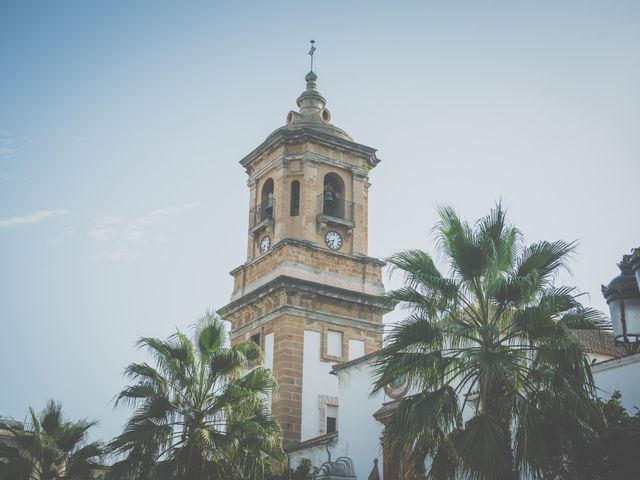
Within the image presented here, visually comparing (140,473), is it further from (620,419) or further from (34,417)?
(620,419)

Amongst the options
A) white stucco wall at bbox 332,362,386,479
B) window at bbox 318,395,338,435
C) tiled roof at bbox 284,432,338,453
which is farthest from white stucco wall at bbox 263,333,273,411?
white stucco wall at bbox 332,362,386,479

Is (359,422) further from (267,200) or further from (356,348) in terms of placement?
(267,200)

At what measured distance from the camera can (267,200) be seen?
34375mm

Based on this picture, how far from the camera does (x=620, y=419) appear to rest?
45.8 feet

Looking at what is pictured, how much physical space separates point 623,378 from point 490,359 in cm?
627

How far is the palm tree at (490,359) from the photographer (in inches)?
495

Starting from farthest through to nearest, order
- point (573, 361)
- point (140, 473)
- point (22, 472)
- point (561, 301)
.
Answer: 1. point (22, 472)
2. point (140, 473)
3. point (561, 301)
4. point (573, 361)

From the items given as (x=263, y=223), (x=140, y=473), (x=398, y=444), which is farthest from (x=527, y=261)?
(x=263, y=223)

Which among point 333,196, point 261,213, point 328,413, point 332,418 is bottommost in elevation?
point 332,418

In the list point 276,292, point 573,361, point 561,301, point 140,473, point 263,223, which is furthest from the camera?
point 263,223

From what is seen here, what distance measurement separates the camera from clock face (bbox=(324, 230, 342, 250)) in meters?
32.6

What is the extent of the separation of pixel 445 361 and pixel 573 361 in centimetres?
225

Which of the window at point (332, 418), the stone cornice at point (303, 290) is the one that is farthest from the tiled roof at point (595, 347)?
the stone cornice at point (303, 290)

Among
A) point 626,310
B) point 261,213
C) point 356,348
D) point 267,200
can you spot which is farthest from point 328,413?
point 626,310
